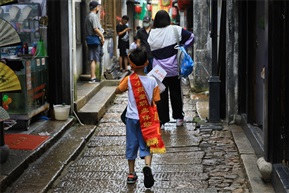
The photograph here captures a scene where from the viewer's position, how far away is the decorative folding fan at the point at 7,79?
6.62 meters

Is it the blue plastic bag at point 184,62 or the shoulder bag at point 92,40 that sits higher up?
the shoulder bag at point 92,40

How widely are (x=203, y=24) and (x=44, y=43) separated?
269 inches

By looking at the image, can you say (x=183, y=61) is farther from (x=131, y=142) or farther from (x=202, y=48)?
(x=202, y=48)

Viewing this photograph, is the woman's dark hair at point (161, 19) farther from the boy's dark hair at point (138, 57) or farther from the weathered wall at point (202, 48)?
the weathered wall at point (202, 48)

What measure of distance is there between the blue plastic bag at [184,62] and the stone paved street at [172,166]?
1105 mm

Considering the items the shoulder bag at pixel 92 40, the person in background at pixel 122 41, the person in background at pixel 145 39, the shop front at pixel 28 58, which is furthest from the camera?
the person in background at pixel 122 41

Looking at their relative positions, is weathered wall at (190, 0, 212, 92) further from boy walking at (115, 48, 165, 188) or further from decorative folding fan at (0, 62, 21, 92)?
decorative folding fan at (0, 62, 21, 92)

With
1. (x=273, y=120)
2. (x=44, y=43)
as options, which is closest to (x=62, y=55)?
(x=44, y=43)

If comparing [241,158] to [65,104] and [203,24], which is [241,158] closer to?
[65,104]

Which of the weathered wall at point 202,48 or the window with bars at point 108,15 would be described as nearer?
the weathered wall at point 202,48

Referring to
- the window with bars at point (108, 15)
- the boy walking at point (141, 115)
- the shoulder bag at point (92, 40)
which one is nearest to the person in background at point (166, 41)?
the boy walking at point (141, 115)

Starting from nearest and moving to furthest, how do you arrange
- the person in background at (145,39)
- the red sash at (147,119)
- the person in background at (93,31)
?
the red sash at (147,119) < the person in background at (145,39) < the person in background at (93,31)

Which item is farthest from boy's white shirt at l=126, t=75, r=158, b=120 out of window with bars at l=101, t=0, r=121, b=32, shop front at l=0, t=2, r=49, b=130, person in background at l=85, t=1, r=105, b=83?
window with bars at l=101, t=0, r=121, b=32

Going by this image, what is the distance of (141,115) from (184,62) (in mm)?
3160
